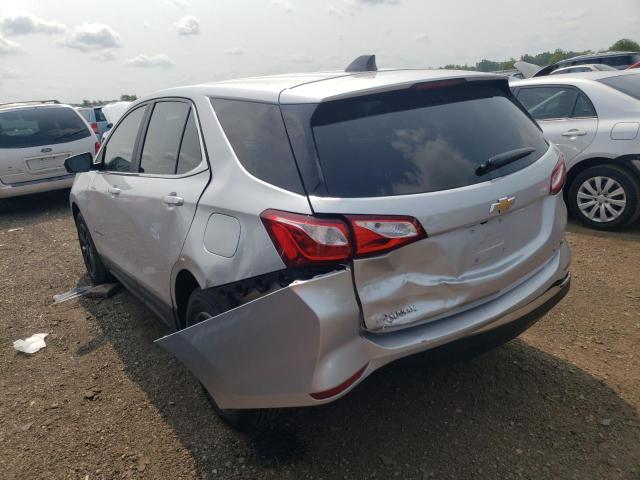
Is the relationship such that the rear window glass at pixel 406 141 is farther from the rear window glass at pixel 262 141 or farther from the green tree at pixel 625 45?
the green tree at pixel 625 45

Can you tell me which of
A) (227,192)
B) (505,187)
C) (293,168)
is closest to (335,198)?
(293,168)

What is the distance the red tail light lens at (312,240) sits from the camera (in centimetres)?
187

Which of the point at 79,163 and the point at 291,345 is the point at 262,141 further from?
the point at 79,163

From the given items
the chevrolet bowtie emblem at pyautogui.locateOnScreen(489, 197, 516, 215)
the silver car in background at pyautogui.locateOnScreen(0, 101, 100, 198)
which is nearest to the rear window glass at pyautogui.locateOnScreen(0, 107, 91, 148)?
the silver car in background at pyautogui.locateOnScreen(0, 101, 100, 198)

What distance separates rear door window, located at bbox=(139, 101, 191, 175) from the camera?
2.93 meters

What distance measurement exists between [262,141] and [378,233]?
2.36ft

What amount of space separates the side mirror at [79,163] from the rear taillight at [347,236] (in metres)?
2.90

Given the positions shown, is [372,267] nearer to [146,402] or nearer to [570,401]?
[570,401]

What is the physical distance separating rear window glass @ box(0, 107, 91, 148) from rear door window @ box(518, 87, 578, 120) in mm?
6976

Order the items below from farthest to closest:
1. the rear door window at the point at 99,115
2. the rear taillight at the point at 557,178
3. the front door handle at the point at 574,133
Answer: the rear door window at the point at 99,115 < the front door handle at the point at 574,133 < the rear taillight at the point at 557,178

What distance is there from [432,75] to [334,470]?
1.92m

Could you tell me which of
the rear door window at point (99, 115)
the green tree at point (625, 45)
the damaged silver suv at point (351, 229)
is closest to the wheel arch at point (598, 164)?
the damaged silver suv at point (351, 229)

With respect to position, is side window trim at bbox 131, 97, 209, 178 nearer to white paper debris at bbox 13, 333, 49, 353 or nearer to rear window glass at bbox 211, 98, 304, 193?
rear window glass at bbox 211, 98, 304, 193

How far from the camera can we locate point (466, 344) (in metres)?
2.12
